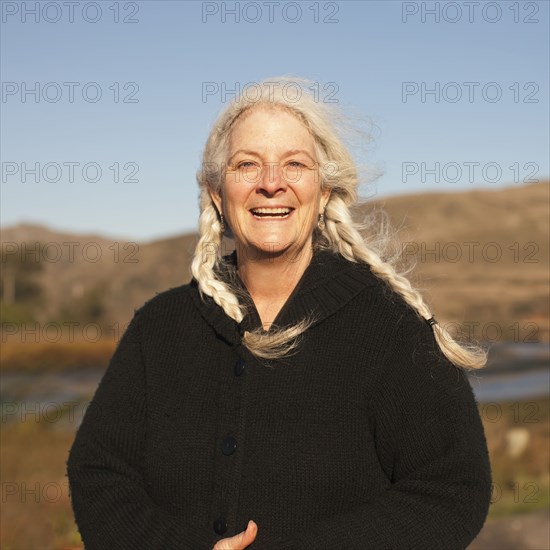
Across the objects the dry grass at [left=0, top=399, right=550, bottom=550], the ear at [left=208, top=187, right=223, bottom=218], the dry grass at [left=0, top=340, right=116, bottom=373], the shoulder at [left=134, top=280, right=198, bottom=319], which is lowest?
the dry grass at [left=0, top=340, right=116, bottom=373]

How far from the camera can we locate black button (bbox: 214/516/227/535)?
7.93 ft

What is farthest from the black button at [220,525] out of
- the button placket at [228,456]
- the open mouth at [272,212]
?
the open mouth at [272,212]

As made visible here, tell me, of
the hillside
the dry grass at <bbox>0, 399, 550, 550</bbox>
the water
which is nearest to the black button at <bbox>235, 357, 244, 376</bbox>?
the dry grass at <bbox>0, 399, 550, 550</bbox>

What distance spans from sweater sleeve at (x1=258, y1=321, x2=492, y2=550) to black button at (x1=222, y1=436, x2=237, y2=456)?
27cm

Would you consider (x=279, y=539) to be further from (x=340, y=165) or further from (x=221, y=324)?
(x=340, y=165)

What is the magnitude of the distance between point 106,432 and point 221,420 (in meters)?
0.37

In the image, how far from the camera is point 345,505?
2393mm

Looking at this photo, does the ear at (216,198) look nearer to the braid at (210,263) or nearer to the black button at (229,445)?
the braid at (210,263)

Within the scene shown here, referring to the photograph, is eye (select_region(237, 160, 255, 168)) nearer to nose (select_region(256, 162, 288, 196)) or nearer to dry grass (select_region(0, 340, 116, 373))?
nose (select_region(256, 162, 288, 196))

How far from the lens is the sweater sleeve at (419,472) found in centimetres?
233

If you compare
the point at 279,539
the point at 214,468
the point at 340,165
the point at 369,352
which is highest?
the point at 340,165

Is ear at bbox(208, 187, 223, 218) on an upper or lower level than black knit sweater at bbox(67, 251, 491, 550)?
upper

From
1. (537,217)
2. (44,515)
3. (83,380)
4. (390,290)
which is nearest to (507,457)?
(44,515)

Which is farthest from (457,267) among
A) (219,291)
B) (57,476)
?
(219,291)
